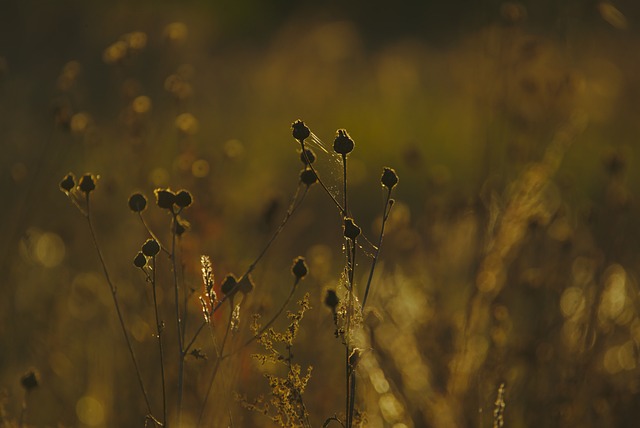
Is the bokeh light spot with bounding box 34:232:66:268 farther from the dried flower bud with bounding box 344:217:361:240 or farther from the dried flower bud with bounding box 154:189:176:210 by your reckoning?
the dried flower bud with bounding box 344:217:361:240

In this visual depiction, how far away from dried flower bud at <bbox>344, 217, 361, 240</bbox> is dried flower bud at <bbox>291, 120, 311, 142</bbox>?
0.50 feet

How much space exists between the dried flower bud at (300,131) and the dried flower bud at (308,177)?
92 millimetres

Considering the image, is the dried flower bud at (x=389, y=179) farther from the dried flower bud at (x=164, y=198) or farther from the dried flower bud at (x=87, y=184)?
the dried flower bud at (x=87, y=184)

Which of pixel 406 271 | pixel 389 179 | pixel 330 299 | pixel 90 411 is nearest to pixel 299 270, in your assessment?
pixel 330 299

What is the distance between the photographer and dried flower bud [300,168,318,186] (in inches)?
60.9

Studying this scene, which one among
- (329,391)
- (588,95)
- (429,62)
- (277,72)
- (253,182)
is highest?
(429,62)

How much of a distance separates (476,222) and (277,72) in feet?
8.89

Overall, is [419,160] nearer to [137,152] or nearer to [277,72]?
[137,152]

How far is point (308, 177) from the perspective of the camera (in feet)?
5.12

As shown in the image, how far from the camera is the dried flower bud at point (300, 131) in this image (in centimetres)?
147

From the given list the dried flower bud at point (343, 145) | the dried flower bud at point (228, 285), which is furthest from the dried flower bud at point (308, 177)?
the dried flower bud at point (228, 285)

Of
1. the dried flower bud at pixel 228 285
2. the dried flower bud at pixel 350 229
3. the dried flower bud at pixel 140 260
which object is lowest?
the dried flower bud at pixel 140 260

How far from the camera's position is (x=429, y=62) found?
325 inches

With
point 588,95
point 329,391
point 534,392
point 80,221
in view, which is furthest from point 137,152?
point 588,95
